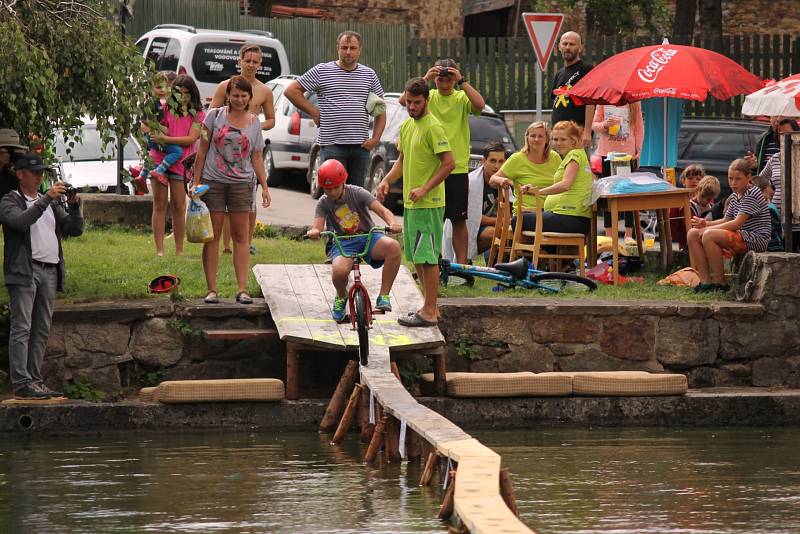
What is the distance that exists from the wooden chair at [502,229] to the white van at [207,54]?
11837 millimetres

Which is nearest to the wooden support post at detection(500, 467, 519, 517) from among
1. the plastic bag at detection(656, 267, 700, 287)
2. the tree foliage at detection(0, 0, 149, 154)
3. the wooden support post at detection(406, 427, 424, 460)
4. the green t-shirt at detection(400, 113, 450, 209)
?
the wooden support post at detection(406, 427, 424, 460)

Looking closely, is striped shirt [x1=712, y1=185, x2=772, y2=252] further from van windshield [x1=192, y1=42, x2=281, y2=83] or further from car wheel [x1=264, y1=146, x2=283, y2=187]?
van windshield [x1=192, y1=42, x2=281, y2=83]

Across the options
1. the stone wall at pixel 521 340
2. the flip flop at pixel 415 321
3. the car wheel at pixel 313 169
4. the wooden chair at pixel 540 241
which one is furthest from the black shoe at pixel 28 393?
the car wheel at pixel 313 169

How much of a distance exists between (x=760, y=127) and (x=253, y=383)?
12.3m

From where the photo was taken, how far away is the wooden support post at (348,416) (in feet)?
37.5

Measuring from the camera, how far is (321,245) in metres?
16.6

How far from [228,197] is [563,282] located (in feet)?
9.58

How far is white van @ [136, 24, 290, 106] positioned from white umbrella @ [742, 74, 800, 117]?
12.7 metres

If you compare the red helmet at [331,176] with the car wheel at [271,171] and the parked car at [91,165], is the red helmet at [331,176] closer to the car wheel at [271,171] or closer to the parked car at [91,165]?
the parked car at [91,165]

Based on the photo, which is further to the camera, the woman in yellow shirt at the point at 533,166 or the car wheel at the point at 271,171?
the car wheel at the point at 271,171

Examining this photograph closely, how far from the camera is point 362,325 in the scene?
11.7 m

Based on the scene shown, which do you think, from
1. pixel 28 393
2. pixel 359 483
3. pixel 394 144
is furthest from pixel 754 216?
pixel 394 144

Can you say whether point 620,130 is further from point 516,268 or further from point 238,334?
point 238,334

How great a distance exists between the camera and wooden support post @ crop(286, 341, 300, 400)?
40.0 feet
